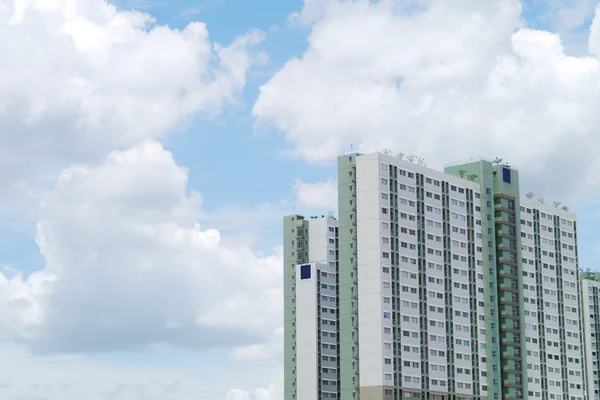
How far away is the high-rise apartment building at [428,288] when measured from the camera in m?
173

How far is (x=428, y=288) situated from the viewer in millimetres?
181250

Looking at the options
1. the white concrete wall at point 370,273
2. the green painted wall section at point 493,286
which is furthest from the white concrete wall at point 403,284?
the green painted wall section at point 493,286

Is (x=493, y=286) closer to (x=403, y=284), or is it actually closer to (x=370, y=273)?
(x=403, y=284)

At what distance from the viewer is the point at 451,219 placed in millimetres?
188750

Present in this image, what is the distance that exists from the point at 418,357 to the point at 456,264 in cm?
2104

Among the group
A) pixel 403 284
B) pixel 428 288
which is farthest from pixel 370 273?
pixel 428 288

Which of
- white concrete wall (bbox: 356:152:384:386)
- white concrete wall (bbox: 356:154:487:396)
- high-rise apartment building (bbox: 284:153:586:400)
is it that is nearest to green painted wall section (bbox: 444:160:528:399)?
high-rise apartment building (bbox: 284:153:586:400)

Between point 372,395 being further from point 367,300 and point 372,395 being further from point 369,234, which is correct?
point 369,234

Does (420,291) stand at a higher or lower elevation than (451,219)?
lower

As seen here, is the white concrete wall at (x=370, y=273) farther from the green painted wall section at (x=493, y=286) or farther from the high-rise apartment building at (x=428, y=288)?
the green painted wall section at (x=493, y=286)

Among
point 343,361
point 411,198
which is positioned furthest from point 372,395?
point 411,198

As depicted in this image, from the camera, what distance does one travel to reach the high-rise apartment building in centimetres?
17312

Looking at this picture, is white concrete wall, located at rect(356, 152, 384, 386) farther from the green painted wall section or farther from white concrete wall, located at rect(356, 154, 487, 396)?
the green painted wall section

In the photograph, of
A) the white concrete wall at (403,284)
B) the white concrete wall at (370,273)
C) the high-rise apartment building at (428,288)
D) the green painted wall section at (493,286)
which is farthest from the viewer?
the green painted wall section at (493,286)
